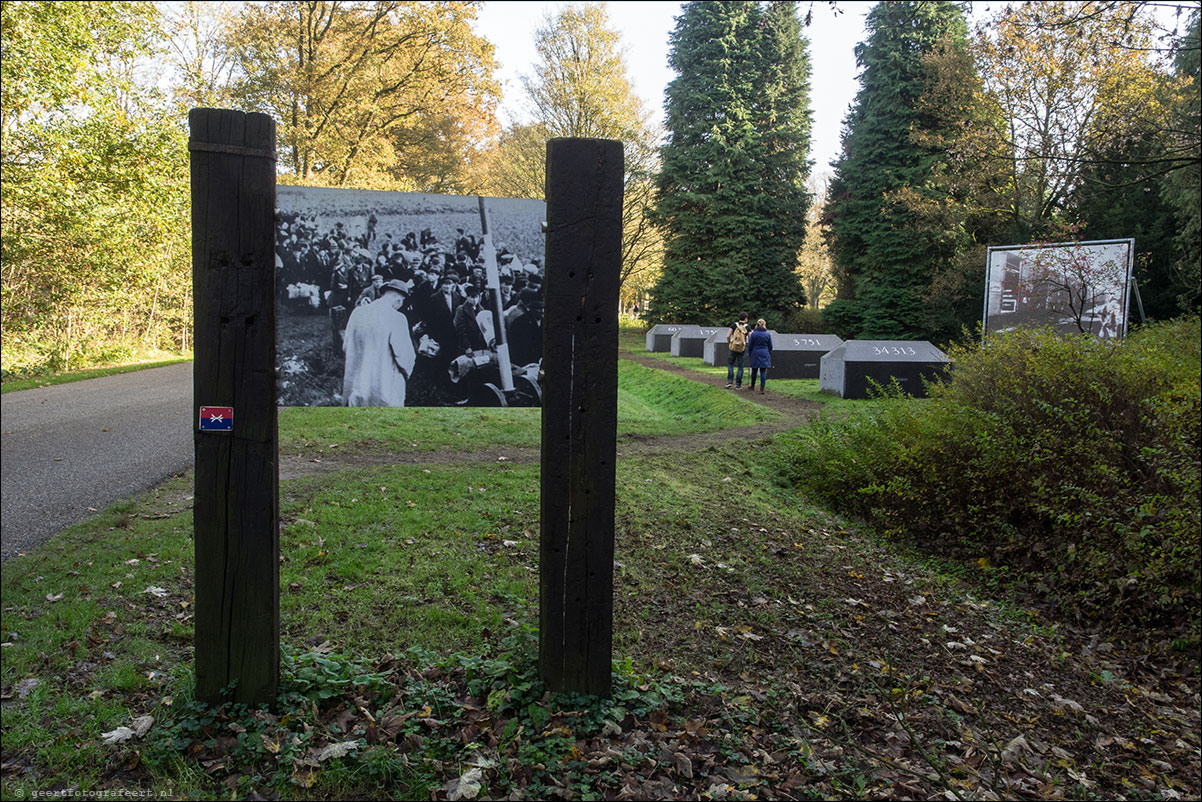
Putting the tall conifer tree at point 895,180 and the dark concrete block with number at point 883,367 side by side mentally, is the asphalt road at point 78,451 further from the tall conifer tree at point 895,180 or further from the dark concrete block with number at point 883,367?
the tall conifer tree at point 895,180

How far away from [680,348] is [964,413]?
22.8m

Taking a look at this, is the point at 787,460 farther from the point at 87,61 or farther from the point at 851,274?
the point at 851,274

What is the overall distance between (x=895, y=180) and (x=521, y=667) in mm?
35632

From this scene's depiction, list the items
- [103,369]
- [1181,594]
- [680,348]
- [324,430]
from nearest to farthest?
1. [1181,594]
2. [324,430]
3. [103,369]
4. [680,348]

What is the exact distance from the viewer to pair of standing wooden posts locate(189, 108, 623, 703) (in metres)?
3.09

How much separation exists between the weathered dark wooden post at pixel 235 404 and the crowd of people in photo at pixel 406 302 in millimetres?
4350

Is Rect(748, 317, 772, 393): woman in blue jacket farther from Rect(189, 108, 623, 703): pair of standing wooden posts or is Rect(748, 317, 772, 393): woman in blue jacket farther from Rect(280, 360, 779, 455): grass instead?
Rect(189, 108, 623, 703): pair of standing wooden posts

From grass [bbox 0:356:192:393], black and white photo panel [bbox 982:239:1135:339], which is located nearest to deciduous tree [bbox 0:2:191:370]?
grass [bbox 0:356:192:393]

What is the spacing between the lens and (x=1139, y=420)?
737cm

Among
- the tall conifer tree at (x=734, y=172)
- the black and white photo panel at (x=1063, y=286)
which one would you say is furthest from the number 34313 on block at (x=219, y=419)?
the tall conifer tree at (x=734, y=172)

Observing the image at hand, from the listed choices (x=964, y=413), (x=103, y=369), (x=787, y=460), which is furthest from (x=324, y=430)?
(x=103, y=369)

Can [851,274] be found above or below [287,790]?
above

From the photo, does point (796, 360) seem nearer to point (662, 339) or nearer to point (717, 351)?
point (717, 351)

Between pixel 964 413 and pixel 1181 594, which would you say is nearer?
pixel 1181 594
